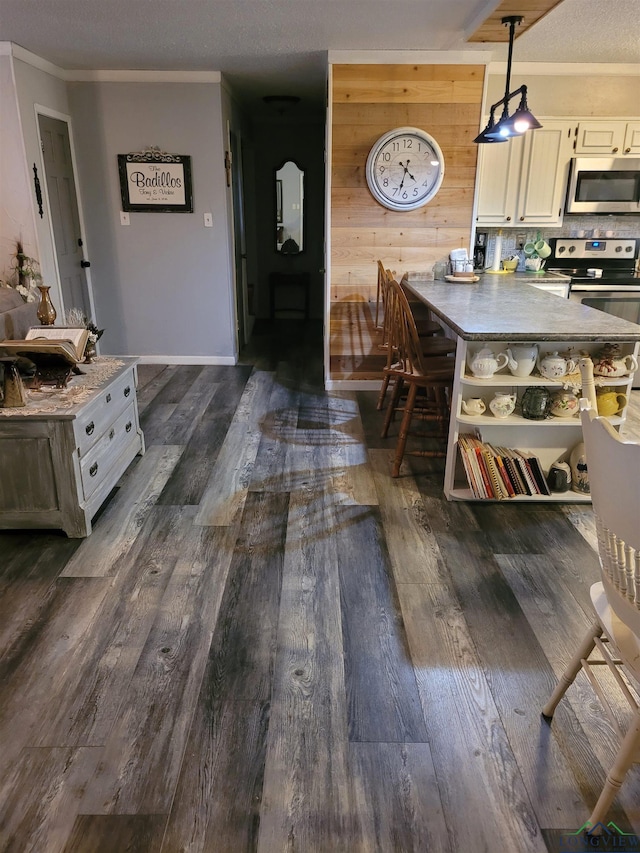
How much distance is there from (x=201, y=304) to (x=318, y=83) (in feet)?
7.15

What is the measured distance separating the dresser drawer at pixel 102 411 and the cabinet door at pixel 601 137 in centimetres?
376

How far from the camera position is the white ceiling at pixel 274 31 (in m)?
3.19

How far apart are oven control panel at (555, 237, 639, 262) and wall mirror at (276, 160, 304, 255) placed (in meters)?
3.79

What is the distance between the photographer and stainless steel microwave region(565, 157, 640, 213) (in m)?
4.55

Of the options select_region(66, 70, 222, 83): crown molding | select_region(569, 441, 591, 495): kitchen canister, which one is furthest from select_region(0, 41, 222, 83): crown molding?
select_region(569, 441, 591, 495): kitchen canister

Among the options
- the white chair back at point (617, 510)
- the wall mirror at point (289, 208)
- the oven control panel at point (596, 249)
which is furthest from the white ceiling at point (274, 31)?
the wall mirror at point (289, 208)

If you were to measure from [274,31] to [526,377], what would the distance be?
8.63ft

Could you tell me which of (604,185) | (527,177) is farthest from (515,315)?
(604,185)

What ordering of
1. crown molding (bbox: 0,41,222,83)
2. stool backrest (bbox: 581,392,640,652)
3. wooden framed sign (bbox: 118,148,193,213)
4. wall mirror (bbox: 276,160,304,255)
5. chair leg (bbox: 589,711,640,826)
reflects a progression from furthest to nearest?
1. wall mirror (bbox: 276,160,304,255)
2. wooden framed sign (bbox: 118,148,193,213)
3. crown molding (bbox: 0,41,222,83)
4. chair leg (bbox: 589,711,640,826)
5. stool backrest (bbox: 581,392,640,652)

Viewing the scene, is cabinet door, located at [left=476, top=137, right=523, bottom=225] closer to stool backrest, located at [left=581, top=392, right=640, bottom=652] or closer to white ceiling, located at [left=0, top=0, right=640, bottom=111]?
white ceiling, located at [left=0, top=0, right=640, bottom=111]

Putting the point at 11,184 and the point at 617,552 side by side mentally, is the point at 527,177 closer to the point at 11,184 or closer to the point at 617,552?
the point at 11,184

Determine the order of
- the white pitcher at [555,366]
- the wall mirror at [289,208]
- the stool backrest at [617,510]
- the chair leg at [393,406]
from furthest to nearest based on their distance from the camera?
the wall mirror at [289,208] → the chair leg at [393,406] → the white pitcher at [555,366] → the stool backrest at [617,510]

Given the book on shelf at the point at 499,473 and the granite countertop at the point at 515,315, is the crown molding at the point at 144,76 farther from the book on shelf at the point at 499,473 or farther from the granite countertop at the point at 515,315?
the book on shelf at the point at 499,473

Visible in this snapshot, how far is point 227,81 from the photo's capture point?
507 cm
